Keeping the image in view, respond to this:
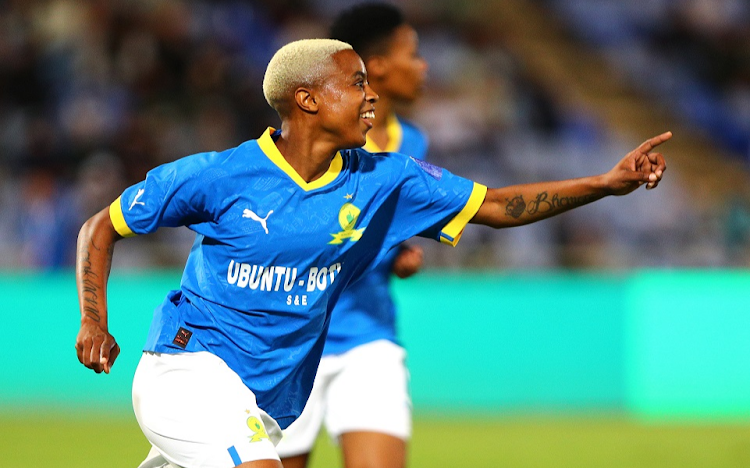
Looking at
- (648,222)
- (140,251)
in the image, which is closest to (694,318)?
(648,222)

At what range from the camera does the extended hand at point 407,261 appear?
19.2 feet

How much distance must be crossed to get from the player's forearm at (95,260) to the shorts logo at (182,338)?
0.28 meters

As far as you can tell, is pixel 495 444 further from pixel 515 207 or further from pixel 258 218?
pixel 258 218

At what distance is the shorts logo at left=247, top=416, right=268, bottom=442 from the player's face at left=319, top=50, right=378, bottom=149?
3.64 ft

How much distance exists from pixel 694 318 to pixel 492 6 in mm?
8204

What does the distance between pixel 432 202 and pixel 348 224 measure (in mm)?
408

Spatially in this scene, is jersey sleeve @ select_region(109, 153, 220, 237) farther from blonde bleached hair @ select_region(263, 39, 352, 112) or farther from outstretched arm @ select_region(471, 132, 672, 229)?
outstretched arm @ select_region(471, 132, 672, 229)

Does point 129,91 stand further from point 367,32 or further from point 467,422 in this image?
point 367,32

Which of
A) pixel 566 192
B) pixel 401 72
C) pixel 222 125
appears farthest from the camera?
pixel 222 125

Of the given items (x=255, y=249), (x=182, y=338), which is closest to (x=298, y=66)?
(x=255, y=249)

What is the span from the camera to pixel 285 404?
4.73 meters

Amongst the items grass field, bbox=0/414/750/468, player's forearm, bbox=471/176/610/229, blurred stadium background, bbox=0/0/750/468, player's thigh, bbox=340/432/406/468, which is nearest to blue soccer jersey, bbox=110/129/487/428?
player's forearm, bbox=471/176/610/229

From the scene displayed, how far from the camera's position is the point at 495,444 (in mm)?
9953

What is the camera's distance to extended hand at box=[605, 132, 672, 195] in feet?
14.9
